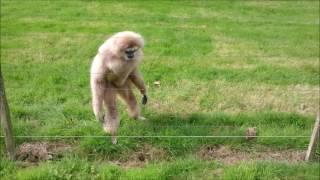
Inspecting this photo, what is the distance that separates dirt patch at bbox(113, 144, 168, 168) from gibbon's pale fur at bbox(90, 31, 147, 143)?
29cm

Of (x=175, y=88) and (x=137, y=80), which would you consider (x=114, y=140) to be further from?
(x=175, y=88)

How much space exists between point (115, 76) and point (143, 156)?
0.96 meters

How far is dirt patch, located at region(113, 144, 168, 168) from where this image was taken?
5.82 m

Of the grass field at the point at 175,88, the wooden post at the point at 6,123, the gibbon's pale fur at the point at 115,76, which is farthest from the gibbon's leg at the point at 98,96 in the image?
the wooden post at the point at 6,123

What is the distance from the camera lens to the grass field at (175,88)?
5738 mm

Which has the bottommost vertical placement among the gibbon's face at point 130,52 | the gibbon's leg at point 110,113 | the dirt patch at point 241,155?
the dirt patch at point 241,155

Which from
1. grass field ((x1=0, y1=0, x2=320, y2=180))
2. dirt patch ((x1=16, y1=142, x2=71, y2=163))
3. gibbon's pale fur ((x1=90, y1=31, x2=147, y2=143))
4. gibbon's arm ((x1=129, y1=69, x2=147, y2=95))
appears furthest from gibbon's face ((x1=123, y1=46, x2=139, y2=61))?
dirt patch ((x1=16, y1=142, x2=71, y2=163))

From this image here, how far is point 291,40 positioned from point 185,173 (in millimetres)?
6141

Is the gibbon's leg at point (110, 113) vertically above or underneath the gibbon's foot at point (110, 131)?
above

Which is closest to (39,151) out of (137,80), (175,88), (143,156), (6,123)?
(6,123)

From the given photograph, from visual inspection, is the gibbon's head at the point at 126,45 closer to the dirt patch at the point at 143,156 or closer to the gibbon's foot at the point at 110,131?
the gibbon's foot at the point at 110,131

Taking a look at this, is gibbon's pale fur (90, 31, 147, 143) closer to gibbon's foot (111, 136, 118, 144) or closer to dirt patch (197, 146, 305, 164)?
gibbon's foot (111, 136, 118, 144)

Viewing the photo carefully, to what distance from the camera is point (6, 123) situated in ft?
18.4

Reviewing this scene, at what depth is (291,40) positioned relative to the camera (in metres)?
10.9
